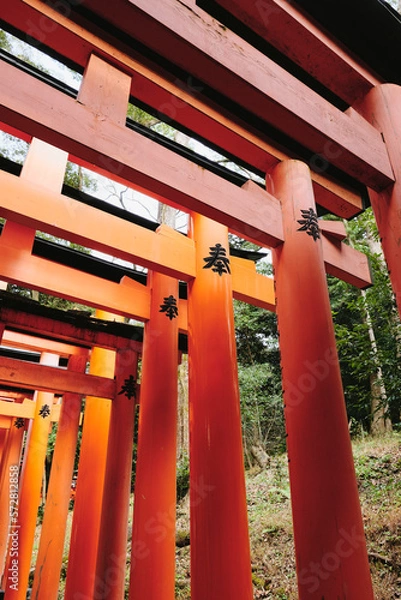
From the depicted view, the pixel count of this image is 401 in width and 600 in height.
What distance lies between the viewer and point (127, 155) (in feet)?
7.48

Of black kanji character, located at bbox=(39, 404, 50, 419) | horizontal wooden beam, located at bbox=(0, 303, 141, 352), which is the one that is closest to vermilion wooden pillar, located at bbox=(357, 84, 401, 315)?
horizontal wooden beam, located at bbox=(0, 303, 141, 352)

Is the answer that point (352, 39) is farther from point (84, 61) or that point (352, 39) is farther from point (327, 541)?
point (327, 541)

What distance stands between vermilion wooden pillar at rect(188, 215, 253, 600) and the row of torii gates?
0.01 m

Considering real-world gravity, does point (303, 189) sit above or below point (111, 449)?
above

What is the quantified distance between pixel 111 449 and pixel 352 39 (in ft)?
18.4

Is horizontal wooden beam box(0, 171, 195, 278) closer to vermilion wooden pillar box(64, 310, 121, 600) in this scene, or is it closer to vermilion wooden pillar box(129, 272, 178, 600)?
vermilion wooden pillar box(129, 272, 178, 600)

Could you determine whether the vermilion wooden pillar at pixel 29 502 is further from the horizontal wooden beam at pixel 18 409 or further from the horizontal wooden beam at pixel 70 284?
the horizontal wooden beam at pixel 70 284

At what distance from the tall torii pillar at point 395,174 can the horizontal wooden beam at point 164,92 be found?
605mm

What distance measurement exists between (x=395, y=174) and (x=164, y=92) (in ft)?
6.25

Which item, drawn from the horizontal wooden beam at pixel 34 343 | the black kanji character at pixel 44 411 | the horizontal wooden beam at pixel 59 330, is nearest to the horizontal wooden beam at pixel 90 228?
the horizontal wooden beam at pixel 59 330

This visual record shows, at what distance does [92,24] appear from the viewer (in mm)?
2578

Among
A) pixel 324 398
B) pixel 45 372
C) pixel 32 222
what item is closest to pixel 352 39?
pixel 324 398

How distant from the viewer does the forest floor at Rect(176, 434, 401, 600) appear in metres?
5.82

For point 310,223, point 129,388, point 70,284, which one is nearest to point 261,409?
point 129,388
